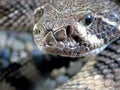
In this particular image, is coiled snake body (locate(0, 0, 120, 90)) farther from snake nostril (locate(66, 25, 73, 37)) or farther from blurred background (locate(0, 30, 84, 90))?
blurred background (locate(0, 30, 84, 90))

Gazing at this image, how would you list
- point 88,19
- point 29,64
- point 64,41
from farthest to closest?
point 29,64 → point 88,19 → point 64,41

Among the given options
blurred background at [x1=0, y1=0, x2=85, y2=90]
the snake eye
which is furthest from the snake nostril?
blurred background at [x1=0, y1=0, x2=85, y2=90]

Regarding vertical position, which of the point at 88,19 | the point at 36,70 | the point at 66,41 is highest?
the point at 36,70

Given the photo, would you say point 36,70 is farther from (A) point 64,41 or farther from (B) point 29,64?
(A) point 64,41

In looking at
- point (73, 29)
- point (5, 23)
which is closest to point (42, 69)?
point (5, 23)

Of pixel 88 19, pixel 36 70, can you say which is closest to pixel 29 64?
pixel 36 70

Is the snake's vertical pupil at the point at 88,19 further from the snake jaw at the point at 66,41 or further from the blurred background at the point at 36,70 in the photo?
the blurred background at the point at 36,70

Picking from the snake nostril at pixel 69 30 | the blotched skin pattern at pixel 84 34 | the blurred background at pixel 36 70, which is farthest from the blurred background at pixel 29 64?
the snake nostril at pixel 69 30

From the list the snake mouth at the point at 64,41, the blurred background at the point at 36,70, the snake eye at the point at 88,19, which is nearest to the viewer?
the snake mouth at the point at 64,41
